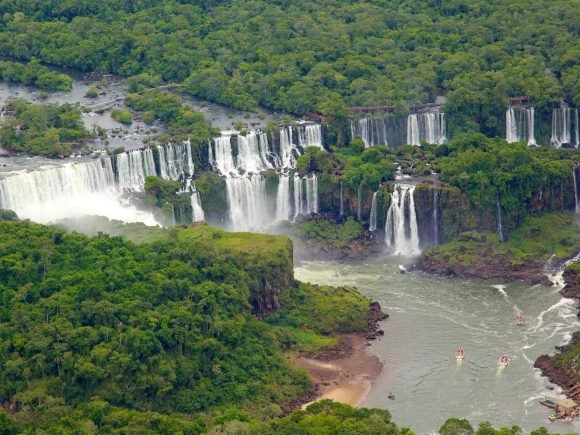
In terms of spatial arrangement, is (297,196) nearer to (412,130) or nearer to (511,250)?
(412,130)

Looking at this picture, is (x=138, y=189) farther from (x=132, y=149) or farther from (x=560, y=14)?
(x=560, y=14)

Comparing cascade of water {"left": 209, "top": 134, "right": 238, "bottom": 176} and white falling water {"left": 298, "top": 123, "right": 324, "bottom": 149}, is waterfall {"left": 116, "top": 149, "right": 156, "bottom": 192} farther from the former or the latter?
white falling water {"left": 298, "top": 123, "right": 324, "bottom": 149}

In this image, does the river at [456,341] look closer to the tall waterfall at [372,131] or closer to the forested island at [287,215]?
the forested island at [287,215]

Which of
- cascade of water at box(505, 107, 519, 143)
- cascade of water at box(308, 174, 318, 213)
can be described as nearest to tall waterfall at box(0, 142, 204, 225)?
cascade of water at box(308, 174, 318, 213)

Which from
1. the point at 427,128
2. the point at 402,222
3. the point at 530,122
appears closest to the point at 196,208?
the point at 402,222

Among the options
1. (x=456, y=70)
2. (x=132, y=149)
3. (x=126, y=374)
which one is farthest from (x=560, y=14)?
(x=126, y=374)
